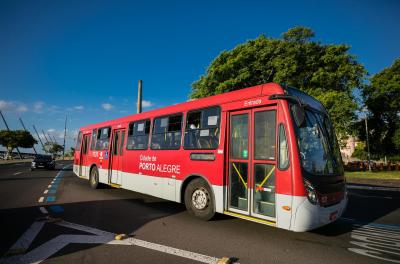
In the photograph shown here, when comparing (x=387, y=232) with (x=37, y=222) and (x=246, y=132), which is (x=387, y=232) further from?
(x=37, y=222)

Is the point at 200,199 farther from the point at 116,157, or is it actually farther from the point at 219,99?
the point at 116,157

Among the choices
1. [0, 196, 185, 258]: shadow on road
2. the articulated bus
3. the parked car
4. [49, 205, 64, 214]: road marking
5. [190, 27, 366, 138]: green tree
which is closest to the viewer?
the articulated bus

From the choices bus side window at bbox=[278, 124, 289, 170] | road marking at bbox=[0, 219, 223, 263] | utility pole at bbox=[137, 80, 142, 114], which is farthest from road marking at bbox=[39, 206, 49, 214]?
utility pole at bbox=[137, 80, 142, 114]

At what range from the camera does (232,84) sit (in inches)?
940

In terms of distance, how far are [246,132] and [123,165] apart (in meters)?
5.72

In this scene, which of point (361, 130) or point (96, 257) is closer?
point (96, 257)

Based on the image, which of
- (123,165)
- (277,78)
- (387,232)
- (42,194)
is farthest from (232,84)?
(387,232)

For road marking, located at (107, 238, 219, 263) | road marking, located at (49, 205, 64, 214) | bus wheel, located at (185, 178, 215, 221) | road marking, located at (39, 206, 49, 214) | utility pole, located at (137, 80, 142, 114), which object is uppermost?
utility pole, located at (137, 80, 142, 114)

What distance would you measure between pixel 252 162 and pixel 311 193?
4.19ft

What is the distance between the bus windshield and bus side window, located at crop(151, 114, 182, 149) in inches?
132

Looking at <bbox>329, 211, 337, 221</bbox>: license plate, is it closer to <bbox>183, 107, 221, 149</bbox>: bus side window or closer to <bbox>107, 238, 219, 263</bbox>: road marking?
<bbox>107, 238, 219, 263</bbox>: road marking

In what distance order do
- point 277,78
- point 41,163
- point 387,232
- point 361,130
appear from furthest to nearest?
point 361,130 < point 41,163 < point 277,78 < point 387,232

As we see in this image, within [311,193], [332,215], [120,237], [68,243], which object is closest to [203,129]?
[311,193]

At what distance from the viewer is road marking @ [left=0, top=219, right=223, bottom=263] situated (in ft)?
12.9
